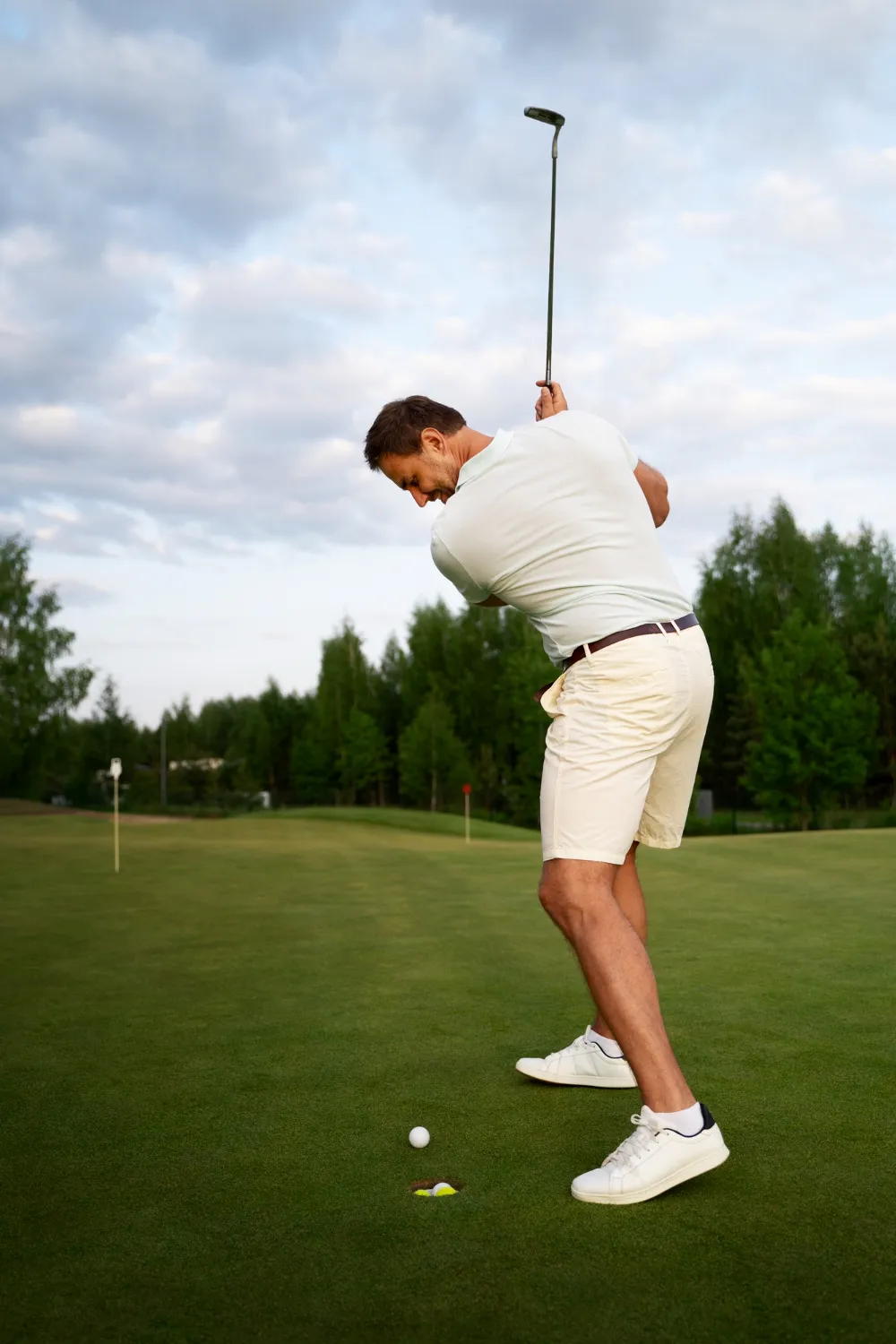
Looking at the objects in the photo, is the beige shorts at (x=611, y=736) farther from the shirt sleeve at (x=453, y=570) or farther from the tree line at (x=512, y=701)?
the tree line at (x=512, y=701)

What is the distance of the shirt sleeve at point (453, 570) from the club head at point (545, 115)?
2.77m

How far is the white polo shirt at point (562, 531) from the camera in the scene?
2961 mm

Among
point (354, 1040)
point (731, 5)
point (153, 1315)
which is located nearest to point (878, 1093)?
point (354, 1040)

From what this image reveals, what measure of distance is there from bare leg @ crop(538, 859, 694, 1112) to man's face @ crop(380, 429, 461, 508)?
1103mm

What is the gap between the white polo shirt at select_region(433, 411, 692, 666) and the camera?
117 inches

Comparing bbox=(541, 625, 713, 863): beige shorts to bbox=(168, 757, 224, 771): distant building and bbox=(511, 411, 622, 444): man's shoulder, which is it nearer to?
bbox=(511, 411, 622, 444): man's shoulder

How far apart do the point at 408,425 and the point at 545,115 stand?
2.58m

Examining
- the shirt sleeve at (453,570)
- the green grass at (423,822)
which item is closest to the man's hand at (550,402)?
the shirt sleeve at (453,570)

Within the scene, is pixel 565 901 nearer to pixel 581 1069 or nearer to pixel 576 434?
pixel 581 1069

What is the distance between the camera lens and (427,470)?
3195mm

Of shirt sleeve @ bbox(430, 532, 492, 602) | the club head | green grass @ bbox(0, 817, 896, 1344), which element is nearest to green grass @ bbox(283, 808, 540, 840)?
green grass @ bbox(0, 817, 896, 1344)

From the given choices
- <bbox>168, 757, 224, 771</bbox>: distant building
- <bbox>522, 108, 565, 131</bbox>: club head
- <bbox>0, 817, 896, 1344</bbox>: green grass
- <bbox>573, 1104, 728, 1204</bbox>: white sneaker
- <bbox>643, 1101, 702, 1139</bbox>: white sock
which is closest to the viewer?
<bbox>0, 817, 896, 1344</bbox>: green grass

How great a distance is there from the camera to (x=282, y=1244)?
221cm

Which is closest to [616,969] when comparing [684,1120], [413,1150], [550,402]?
[684,1120]
